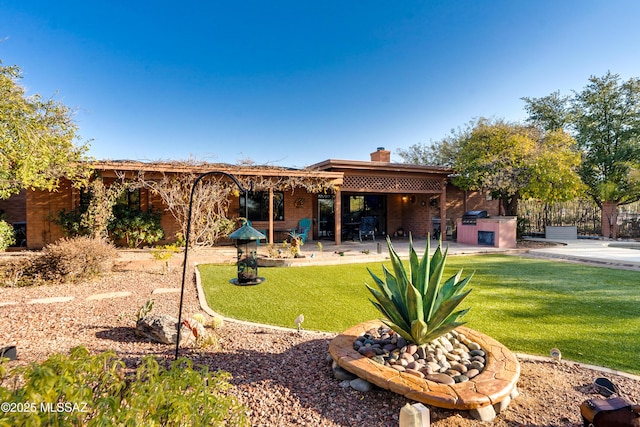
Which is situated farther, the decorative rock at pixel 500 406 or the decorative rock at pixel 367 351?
the decorative rock at pixel 367 351

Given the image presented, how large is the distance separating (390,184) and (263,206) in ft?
19.3

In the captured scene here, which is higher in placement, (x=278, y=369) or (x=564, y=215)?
(x=564, y=215)

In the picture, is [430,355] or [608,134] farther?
[608,134]

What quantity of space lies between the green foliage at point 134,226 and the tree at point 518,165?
526 inches

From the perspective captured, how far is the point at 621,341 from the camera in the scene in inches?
143

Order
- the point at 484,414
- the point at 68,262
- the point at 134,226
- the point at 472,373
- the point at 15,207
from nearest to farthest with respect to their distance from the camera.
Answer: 1. the point at 484,414
2. the point at 472,373
3. the point at 68,262
4. the point at 134,226
5. the point at 15,207

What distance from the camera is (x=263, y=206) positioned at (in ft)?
45.5

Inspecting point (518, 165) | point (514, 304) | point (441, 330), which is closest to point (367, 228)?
point (518, 165)

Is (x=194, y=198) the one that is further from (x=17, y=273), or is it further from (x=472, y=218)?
(x=472, y=218)

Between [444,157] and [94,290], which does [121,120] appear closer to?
[94,290]

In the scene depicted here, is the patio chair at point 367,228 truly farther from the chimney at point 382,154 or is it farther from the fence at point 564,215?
the fence at point 564,215

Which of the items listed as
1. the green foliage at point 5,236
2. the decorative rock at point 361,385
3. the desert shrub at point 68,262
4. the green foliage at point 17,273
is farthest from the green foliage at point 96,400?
the green foliage at point 5,236

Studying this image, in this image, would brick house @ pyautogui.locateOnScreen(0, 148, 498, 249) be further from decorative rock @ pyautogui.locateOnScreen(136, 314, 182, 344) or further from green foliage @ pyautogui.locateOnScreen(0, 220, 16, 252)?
decorative rock @ pyautogui.locateOnScreen(136, 314, 182, 344)

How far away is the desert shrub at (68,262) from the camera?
247 inches
